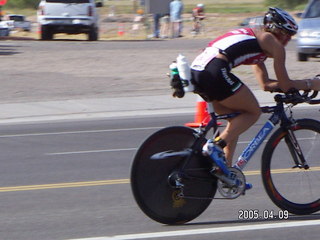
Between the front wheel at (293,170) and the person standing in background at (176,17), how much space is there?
29301 millimetres

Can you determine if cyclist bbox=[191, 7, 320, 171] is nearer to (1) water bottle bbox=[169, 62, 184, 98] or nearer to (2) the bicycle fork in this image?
(1) water bottle bbox=[169, 62, 184, 98]

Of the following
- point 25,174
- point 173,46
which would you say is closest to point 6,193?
point 25,174

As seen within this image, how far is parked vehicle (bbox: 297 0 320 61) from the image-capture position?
22.0 m

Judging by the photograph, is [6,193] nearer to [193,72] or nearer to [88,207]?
[88,207]

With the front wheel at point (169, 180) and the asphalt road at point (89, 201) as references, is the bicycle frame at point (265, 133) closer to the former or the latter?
the front wheel at point (169, 180)

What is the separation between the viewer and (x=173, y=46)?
29938 mm

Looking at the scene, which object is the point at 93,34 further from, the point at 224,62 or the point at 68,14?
the point at 224,62

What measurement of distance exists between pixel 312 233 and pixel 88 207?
2129 millimetres

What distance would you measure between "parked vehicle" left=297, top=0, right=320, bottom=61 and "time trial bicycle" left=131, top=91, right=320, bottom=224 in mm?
15596

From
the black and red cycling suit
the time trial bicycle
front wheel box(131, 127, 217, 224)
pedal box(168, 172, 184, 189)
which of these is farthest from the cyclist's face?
pedal box(168, 172, 184, 189)

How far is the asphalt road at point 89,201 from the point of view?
632cm

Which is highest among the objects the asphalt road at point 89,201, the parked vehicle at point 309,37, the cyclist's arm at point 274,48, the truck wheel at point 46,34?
the cyclist's arm at point 274,48

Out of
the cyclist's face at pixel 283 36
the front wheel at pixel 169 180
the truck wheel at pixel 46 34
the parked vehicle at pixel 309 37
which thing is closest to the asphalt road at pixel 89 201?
the front wheel at pixel 169 180

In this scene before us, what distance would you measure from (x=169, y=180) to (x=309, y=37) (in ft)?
53.9
